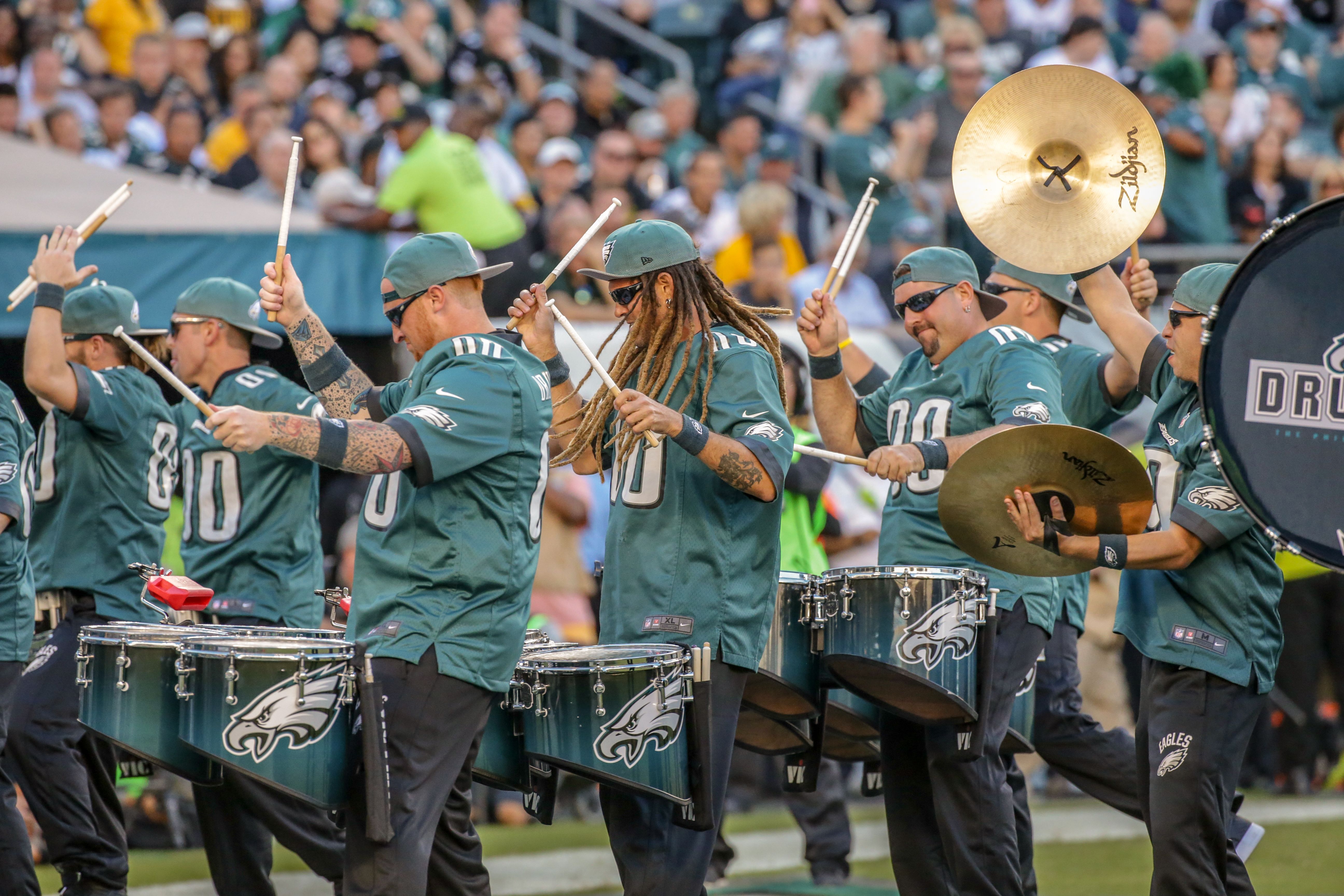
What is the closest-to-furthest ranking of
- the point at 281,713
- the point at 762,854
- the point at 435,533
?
the point at 281,713
the point at 435,533
the point at 762,854

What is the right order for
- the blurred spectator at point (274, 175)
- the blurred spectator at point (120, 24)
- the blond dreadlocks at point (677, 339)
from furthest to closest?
the blurred spectator at point (120, 24), the blurred spectator at point (274, 175), the blond dreadlocks at point (677, 339)

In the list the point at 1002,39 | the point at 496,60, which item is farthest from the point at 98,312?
the point at 1002,39

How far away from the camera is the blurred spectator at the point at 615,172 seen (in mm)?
13008

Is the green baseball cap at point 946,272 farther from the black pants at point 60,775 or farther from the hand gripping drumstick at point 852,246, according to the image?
the black pants at point 60,775

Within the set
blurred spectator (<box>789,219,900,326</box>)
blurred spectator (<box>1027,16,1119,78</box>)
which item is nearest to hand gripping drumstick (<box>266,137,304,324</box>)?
blurred spectator (<box>789,219,900,326</box>)

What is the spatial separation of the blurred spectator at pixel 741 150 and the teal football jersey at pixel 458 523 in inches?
388

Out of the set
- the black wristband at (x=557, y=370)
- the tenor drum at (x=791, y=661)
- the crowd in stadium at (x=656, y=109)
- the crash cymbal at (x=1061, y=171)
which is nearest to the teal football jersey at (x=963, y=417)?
the crash cymbal at (x=1061, y=171)

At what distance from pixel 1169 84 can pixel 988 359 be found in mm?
10622

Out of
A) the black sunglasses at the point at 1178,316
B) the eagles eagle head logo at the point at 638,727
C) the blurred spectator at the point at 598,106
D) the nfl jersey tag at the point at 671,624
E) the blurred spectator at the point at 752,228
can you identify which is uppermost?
the blurred spectator at the point at 598,106

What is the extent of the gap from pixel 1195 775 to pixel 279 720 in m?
2.69

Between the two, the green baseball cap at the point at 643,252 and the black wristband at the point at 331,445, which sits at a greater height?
the green baseball cap at the point at 643,252

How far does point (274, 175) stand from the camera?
12.0 metres

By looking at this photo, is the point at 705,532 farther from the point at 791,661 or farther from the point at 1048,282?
the point at 1048,282

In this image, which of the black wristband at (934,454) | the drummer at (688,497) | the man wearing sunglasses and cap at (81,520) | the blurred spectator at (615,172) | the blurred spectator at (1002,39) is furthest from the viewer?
the blurred spectator at (1002,39)
